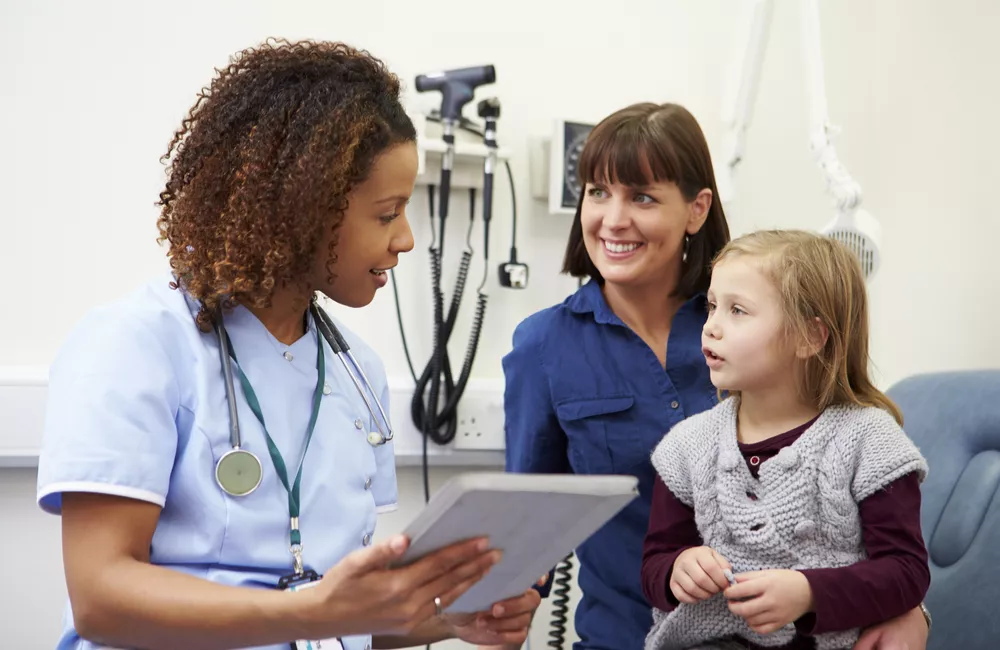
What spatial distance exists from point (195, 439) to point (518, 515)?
1.26 feet

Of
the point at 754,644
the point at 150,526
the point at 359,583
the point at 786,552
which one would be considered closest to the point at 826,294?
the point at 786,552

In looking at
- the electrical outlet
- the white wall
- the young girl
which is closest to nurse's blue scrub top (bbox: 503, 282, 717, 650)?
the young girl

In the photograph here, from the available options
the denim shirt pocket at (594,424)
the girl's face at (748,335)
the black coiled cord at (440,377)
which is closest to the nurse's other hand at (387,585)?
the girl's face at (748,335)

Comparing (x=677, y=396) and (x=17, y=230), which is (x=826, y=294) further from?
(x=17, y=230)

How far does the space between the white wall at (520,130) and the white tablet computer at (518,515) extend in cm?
119

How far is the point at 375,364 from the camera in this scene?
4.42 ft

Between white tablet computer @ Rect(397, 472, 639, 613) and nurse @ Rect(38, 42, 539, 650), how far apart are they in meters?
0.04

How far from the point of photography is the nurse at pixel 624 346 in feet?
4.85

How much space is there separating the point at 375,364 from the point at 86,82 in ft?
3.35

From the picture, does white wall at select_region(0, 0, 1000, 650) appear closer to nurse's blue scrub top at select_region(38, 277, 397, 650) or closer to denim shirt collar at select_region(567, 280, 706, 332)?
denim shirt collar at select_region(567, 280, 706, 332)

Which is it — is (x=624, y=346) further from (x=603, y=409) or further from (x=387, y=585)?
(x=387, y=585)

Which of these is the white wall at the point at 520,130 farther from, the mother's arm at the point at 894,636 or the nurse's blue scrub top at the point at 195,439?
the mother's arm at the point at 894,636

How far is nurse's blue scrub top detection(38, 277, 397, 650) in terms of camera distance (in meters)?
0.91

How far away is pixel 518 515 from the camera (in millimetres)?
828
